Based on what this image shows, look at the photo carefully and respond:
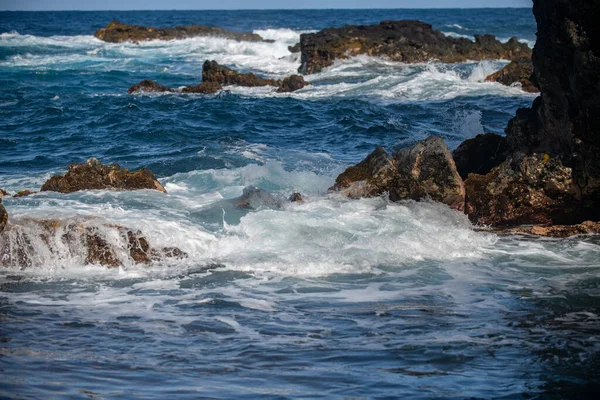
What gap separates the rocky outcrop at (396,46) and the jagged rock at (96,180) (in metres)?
21.4

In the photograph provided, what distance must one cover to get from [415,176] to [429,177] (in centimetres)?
21

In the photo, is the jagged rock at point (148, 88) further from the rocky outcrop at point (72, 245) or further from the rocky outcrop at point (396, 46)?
the rocky outcrop at point (72, 245)

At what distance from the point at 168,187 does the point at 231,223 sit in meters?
2.39

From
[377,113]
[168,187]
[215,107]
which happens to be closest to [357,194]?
[168,187]

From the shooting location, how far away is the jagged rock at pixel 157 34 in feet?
176

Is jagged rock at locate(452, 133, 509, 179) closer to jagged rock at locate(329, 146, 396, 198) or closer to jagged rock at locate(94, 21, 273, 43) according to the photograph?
jagged rock at locate(329, 146, 396, 198)

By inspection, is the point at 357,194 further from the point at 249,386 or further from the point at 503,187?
the point at 249,386

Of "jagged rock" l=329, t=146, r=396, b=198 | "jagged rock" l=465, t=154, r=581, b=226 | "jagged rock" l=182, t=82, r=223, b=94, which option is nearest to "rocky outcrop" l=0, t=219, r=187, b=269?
"jagged rock" l=329, t=146, r=396, b=198

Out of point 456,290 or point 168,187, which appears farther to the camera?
point 168,187

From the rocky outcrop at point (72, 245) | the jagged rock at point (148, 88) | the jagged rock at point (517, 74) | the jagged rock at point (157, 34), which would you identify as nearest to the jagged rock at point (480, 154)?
the rocky outcrop at point (72, 245)

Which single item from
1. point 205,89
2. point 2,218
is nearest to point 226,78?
point 205,89

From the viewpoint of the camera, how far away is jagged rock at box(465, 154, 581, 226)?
9.66 metres

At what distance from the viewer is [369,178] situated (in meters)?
10.7

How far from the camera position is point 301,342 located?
20.1 feet
